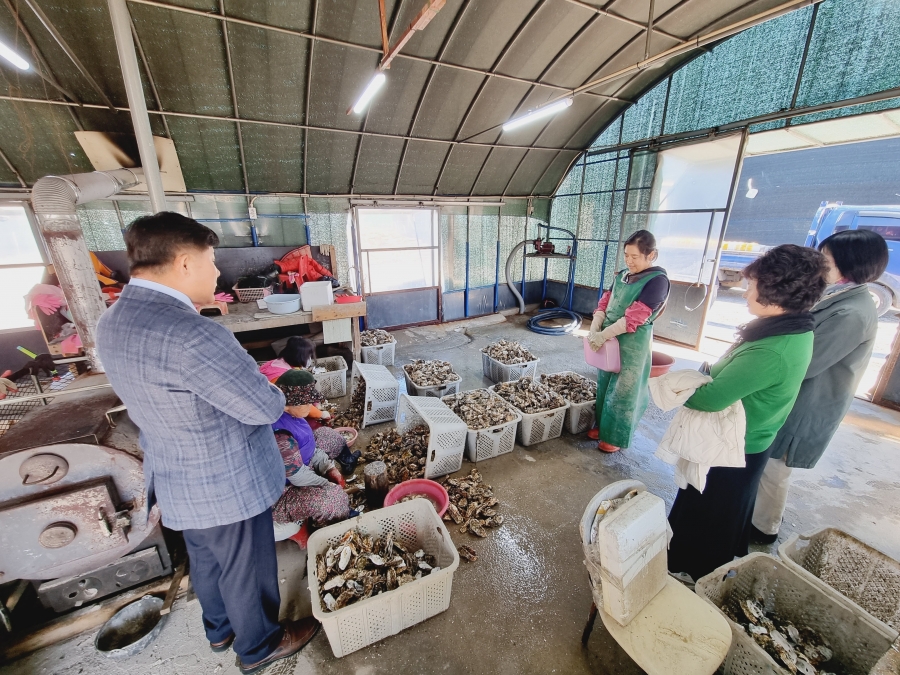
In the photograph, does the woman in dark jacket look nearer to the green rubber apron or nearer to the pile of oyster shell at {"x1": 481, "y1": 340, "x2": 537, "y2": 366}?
the green rubber apron

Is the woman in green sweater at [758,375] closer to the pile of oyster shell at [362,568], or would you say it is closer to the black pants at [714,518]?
the black pants at [714,518]

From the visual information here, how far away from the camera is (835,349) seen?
193cm

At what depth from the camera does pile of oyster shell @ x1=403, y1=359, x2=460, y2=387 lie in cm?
387

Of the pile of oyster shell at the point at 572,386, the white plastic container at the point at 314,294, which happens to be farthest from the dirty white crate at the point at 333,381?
the pile of oyster shell at the point at 572,386

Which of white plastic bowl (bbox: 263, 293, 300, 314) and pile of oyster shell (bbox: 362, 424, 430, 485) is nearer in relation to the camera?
pile of oyster shell (bbox: 362, 424, 430, 485)

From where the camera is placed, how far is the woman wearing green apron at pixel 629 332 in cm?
269

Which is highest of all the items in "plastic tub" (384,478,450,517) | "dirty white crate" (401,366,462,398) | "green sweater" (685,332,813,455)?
"green sweater" (685,332,813,455)

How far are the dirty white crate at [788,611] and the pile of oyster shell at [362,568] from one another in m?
1.28

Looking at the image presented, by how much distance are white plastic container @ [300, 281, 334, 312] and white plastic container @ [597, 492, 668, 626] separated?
368 cm

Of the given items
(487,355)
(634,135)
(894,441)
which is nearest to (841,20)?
(634,135)

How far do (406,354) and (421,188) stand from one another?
3.12 m

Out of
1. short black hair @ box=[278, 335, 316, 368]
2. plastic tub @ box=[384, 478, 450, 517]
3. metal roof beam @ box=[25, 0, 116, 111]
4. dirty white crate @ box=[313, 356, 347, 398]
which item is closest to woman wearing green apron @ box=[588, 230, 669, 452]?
plastic tub @ box=[384, 478, 450, 517]

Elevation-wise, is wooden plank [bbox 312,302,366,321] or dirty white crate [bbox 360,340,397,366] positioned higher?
wooden plank [bbox 312,302,366,321]

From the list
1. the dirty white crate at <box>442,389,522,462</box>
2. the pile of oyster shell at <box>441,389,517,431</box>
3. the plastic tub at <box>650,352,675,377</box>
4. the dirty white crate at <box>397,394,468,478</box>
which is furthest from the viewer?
the plastic tub at <box>650,352,675,377</box>
